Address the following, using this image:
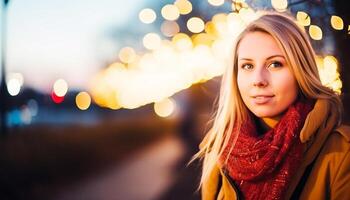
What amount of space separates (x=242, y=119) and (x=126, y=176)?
4.56 feet

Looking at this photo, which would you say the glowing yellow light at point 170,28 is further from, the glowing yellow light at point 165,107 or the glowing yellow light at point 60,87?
the glowing yellow light at point 60,87

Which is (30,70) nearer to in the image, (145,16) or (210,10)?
(145,16)

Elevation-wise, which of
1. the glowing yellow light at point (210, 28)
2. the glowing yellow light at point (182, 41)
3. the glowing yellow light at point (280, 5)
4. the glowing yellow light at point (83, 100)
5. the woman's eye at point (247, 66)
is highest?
the glowing yellow light at point (280, 5)

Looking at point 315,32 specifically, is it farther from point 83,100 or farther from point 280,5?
point 83,100

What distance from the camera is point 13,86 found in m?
3.23

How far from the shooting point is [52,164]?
10.1 feet

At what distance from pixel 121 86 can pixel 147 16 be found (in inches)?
17.6

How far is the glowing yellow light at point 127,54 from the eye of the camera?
2.66 m

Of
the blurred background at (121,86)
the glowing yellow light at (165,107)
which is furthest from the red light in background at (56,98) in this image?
the glowing yellow light at (165,107)

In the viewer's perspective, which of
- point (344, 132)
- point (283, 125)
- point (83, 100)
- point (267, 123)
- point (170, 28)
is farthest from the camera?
point (83, 100)

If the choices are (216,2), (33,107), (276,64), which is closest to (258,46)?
(276,64)

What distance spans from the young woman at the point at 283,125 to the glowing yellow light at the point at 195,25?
0.80 metres

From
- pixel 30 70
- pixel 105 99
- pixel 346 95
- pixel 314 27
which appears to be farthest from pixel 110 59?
pixel 346 95

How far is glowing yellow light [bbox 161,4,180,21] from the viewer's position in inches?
103
